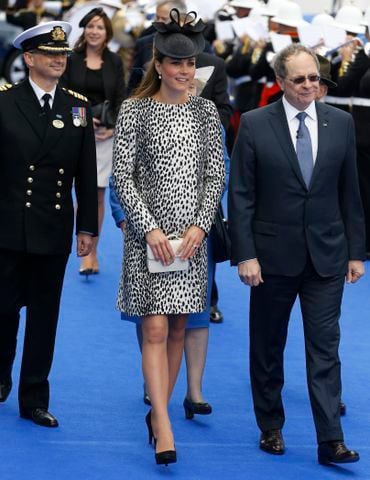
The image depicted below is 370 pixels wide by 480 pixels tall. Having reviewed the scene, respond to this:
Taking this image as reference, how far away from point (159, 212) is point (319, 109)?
0.86 metres

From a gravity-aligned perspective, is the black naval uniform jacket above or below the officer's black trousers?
above

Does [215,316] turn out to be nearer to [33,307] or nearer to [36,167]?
[33,307]

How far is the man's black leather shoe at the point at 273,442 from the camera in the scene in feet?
20.4

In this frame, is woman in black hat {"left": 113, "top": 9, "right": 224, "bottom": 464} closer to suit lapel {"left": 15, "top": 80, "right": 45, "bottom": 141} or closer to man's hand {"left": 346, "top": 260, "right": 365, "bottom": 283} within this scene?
suit lapel {"left": 15, "top": 80, "right": 45, "bottom": 141}

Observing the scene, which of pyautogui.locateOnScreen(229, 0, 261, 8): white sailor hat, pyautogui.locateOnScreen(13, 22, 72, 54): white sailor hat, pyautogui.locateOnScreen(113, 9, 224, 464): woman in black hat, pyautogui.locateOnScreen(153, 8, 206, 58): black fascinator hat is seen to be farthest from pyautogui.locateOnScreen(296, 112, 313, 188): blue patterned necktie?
pyautogui.locateOnScreen(229, 0, 261, 8): white sailor hat

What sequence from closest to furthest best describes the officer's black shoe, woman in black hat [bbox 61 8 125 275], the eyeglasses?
the eyeglasses, the officer's black shoe, woman in black hat [bbox 61 8 125 275]

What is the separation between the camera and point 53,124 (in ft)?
20.4

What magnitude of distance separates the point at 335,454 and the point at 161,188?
139 centimetres

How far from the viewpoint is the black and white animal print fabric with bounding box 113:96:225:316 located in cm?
592

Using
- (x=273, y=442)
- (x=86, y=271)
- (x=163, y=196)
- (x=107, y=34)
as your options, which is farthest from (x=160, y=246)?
(x=86, y=271)

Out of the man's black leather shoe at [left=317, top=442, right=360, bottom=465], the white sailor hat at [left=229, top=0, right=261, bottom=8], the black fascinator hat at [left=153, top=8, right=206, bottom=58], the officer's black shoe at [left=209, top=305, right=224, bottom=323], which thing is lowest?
the white sailor hat at [left=229, top=0, right=261, bottom=8]

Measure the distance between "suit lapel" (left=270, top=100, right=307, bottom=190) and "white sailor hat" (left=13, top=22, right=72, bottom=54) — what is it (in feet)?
3.32

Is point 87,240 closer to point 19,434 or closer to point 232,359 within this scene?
point 19,434

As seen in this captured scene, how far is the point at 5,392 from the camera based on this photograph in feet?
22.1
